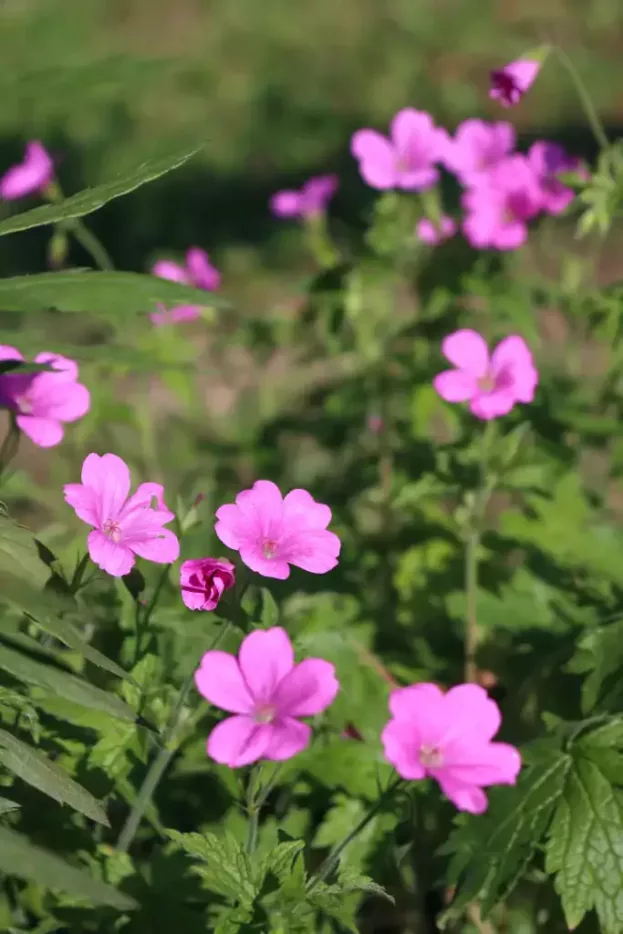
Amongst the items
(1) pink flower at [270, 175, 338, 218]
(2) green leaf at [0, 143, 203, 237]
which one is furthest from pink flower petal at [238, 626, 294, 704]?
(1) pink flower at [270, 175, 338, 218]

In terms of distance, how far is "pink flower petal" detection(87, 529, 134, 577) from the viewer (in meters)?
1.13

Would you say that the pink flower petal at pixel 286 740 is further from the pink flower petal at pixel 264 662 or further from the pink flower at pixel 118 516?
the pink flower at pixel 118 516

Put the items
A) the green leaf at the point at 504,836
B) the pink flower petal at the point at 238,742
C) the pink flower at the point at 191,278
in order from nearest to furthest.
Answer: the pink flower petal at the point at 238,742 → the green leaf at the point at 504,836 → the pink flower at the point at 191,278

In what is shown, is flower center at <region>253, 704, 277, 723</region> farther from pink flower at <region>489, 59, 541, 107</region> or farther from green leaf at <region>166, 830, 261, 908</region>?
pink flower at <region>489, 59, 541, 107</region>

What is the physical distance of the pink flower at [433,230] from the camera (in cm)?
212

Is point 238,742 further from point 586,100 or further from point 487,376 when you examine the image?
point 586,100

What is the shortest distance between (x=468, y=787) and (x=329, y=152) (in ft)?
13.0

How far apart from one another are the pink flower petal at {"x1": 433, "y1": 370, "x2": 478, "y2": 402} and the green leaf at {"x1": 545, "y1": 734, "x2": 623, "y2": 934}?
1.80ft

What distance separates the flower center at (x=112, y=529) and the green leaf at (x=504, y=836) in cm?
54

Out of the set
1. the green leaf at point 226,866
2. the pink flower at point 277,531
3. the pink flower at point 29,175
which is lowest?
the green leaf at point 226,866

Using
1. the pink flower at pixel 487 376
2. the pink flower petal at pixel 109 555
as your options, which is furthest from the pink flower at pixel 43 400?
the pink flower at pixel 487 376

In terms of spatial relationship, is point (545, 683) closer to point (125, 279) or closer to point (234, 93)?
point (125, 279)

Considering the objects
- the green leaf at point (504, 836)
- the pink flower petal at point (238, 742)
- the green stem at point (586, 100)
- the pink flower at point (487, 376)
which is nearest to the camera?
the pink flower petal at point (238, 742)

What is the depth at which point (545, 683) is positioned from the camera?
1.69 metres
